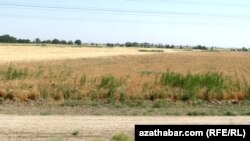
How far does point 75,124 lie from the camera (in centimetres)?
1350

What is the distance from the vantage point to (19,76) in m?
30.3

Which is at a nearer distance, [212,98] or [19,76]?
[212,98]

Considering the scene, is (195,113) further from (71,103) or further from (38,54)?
(38,54)

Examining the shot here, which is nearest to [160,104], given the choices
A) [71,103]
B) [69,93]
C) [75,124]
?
[71,103]

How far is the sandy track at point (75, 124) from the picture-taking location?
1168 centimetres

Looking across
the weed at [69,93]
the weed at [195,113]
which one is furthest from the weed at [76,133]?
the weed at [69,93]

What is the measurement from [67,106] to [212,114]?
5.81 meters

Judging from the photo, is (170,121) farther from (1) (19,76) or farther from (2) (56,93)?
(1) (19,76)

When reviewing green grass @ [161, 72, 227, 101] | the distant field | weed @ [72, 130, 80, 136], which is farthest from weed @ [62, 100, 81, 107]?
the distant field

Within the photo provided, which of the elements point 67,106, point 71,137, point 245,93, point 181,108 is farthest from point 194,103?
point 71,137

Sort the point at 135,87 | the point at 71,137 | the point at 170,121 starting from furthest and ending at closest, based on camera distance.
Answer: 1. the point at 135,87
2. the point at 170,121
3. the point at 71,137

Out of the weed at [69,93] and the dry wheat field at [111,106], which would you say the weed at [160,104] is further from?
the weed at [69,93]

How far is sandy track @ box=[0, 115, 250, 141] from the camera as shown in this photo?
1168 cm

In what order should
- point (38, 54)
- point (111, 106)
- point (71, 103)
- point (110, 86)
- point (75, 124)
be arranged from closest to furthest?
1. point (75, 124)
2. point (111, 106)
3. point (71, 103)
4. point (110, 86)
5. point (38, 54)
